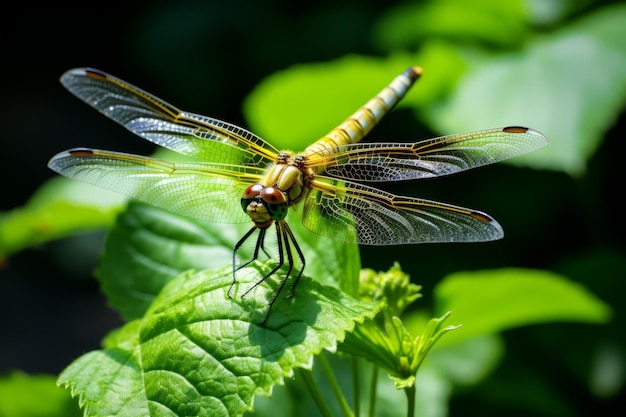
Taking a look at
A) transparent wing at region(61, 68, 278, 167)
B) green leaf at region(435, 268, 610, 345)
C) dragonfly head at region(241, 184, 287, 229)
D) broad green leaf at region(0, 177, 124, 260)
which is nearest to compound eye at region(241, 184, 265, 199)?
dragonfly head at region(241, 184, 287, 229)

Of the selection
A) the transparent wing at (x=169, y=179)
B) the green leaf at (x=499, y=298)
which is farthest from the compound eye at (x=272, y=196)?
the green leaf at (x=499, y=298)

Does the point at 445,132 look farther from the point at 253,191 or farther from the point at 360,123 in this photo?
the point at 253,191

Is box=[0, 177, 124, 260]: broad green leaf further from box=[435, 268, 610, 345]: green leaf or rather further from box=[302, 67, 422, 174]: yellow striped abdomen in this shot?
box=[435, 268, 610, 345]: green leaf

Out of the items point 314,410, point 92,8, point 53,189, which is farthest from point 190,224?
point 92,8

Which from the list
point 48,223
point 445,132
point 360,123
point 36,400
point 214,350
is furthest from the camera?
point 445,132

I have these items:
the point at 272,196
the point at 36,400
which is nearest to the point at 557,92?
the point at 272,196

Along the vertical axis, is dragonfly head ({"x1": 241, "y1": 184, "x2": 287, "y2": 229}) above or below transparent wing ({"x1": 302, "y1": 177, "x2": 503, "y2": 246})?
below

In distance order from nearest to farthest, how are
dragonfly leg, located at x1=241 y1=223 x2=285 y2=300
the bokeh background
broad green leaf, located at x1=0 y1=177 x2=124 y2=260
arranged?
dragonfly leg, located at x1=241 y1=223 x2=285 y2=300
broad green leaf, located at x1=0 y1=177 x2=124 y2=260
the bokeh background

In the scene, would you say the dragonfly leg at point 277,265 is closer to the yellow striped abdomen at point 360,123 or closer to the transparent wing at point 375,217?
the transparent wing at point 375,217
